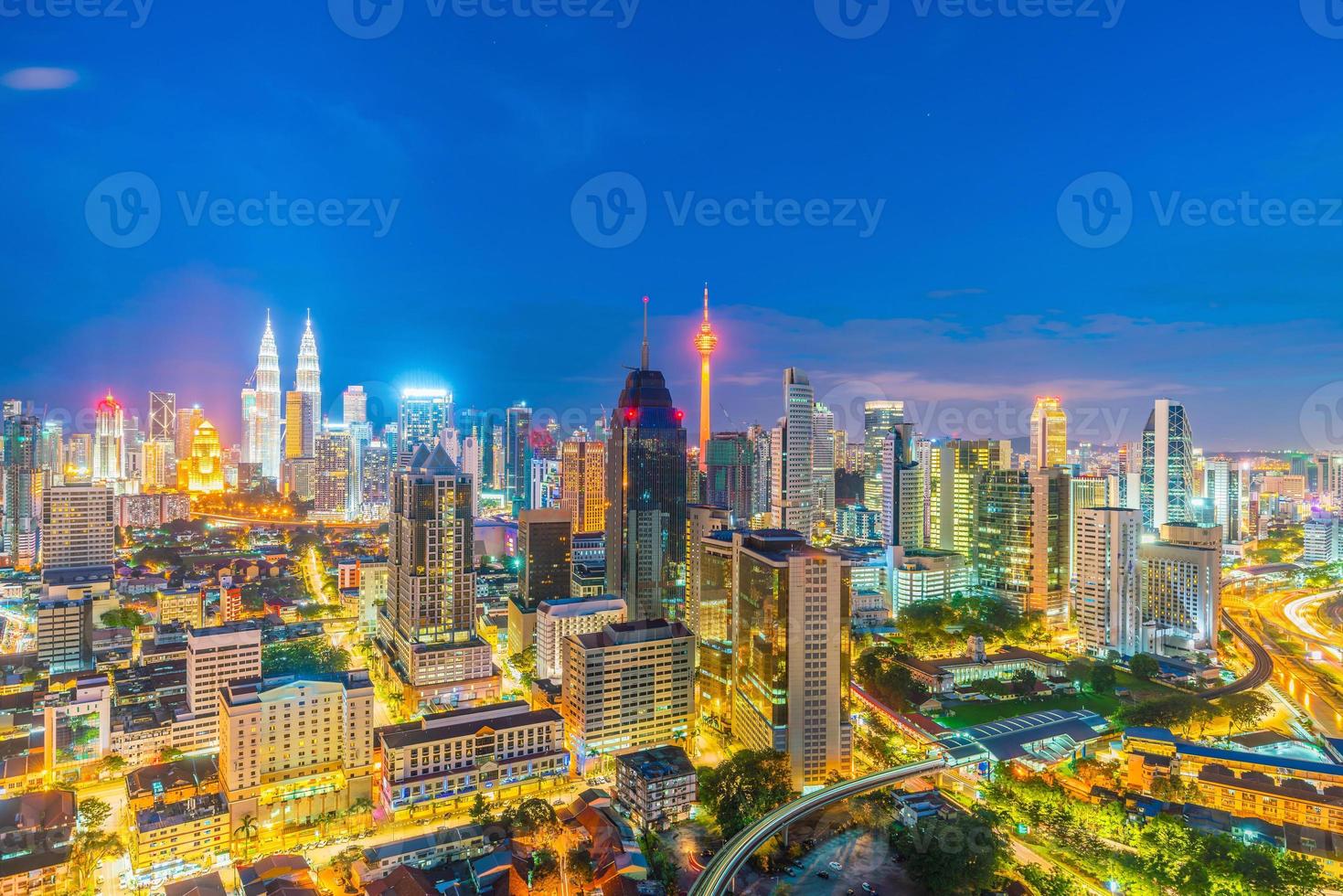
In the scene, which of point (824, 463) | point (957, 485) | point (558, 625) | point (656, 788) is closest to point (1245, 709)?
point (656, 788)

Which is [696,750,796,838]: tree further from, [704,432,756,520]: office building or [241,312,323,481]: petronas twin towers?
[241,312,323,481]: petronas twin towers

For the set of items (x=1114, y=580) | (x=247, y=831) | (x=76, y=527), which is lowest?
(x=247, y=831)

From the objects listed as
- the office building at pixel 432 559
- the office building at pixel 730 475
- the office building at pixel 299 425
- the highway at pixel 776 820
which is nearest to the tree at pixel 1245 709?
the highway at pixel 776 820

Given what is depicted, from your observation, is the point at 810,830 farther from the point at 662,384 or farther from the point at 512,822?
the point at 662,384

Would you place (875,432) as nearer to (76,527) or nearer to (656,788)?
(656,788)

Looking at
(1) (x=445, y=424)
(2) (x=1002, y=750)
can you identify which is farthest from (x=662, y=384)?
(1) (x=445, y=424)

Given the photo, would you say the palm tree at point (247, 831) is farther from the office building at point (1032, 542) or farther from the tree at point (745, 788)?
the office building at point (1032, 542)

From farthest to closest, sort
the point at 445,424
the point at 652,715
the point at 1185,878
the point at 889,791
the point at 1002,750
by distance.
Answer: the point at 445,424
the point at 652,715
the point at 1002,750
the point at 889,791
the point at 1185,878
